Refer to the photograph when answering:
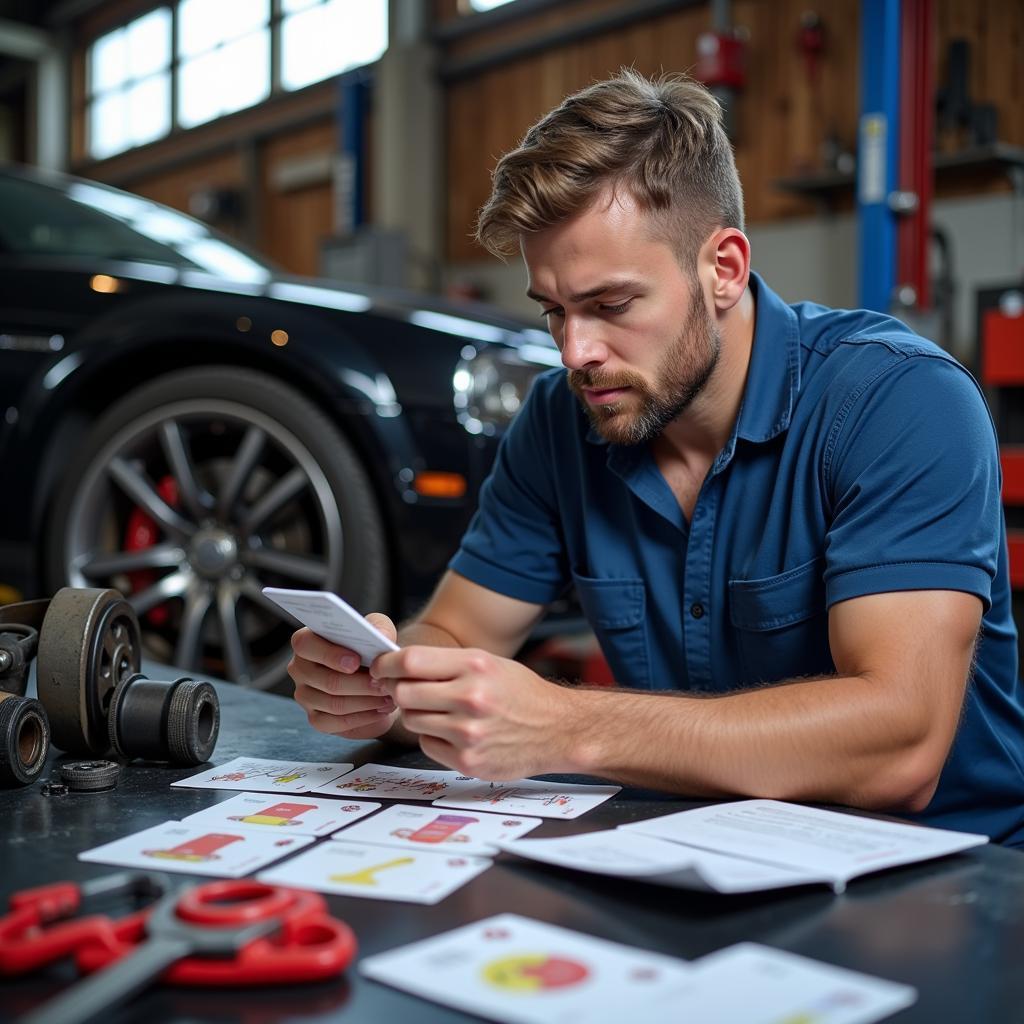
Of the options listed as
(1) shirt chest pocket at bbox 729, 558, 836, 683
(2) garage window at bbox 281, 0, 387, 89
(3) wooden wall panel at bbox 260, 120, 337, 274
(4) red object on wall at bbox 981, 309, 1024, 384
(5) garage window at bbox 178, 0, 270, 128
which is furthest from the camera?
(5) garage window at bbox 178, 0, 270, 128

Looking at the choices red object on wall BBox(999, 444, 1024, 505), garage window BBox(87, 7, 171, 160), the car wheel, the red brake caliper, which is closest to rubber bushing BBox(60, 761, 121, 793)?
the car wheel

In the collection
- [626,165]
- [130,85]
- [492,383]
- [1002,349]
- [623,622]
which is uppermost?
[130,85]

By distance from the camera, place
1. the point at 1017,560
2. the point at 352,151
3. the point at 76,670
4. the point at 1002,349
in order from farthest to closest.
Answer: the point at 352,151, the point at 1002,349, the point at 1017,560, the point at 76,670

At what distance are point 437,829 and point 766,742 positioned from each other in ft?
0.91

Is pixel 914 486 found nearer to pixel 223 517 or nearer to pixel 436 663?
pixel 436 663

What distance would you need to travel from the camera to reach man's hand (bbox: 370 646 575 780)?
955 millimetres

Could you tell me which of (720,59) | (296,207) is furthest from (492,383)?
(296,207)

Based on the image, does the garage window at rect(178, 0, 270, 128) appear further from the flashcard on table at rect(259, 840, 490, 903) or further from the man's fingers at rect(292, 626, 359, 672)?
the flashcard on table at rect(259, 840, 490, 903)

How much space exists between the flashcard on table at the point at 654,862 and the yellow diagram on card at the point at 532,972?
0.40 ft

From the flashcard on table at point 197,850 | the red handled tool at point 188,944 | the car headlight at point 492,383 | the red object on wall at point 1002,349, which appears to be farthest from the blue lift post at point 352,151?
the red handled tool at point 188,944

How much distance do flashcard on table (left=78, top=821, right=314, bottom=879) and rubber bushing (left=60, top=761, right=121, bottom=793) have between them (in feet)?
0.46

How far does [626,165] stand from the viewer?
1.37 meters

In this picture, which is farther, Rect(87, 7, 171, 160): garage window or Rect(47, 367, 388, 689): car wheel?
Rect(87, 7, 171, 160): garage window

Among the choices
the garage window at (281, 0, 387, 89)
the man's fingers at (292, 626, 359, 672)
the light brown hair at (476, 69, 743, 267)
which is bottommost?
the man's fingers at (292, 626, 359, 672)
